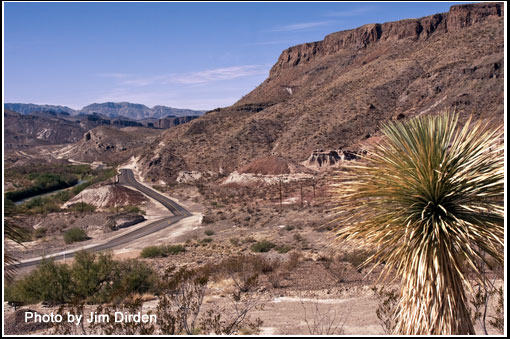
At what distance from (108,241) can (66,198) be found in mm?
29987

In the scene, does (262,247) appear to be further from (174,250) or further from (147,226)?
(147,226)

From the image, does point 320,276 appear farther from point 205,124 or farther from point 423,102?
point 205,124

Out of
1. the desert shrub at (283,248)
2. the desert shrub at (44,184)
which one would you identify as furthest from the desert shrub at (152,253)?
the desert shrub at (44,184)

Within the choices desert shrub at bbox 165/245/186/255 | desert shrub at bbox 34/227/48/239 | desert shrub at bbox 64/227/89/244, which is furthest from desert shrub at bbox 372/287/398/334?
desert shrub at bbox 34/227/48/239

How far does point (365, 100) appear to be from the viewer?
77875mm

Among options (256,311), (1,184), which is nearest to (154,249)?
(256,311)

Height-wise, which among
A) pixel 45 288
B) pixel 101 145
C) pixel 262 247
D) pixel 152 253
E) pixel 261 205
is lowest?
pixel 152 253

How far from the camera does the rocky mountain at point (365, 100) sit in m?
68.2

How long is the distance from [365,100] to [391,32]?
4121 centimetres

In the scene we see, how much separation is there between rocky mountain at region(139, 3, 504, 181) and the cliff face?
0.91 feet

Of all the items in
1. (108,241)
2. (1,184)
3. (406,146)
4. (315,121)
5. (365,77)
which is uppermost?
A: (365,77)

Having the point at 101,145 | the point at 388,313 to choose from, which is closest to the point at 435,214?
the point at 388,313

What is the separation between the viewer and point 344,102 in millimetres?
79875

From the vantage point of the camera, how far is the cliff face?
93.2 meters
